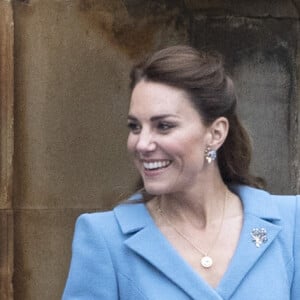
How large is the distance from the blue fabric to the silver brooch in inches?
0.6

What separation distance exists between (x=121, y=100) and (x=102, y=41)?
35cm

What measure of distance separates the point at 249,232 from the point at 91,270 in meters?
0.56

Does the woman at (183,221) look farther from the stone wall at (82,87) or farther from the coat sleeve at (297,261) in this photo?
the stone wall at (82,87)

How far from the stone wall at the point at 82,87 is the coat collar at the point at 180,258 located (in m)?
2.64

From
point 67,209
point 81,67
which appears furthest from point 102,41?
point 67,209

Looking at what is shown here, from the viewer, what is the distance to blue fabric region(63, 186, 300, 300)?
3.86 metres

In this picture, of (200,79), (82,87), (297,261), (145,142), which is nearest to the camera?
(145,142)

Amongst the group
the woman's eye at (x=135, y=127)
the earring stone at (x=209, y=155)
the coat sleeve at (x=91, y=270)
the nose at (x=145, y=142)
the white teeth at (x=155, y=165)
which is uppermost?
the woman's eye at (x=135, y=127)

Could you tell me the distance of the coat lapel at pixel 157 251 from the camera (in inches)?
152

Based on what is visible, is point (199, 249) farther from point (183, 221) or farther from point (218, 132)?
point (218, 132)

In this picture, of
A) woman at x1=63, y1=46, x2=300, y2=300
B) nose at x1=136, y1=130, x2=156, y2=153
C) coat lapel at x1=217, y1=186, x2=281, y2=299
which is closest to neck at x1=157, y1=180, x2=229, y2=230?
woman at x1=63, y1=46, x2=300, y2=300

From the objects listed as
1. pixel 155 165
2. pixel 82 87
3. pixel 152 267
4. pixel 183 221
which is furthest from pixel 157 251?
pixel 82 87

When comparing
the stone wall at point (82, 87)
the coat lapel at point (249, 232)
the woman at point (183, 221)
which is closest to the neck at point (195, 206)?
the woman at point (183, 221)

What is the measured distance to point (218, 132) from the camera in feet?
13.1
